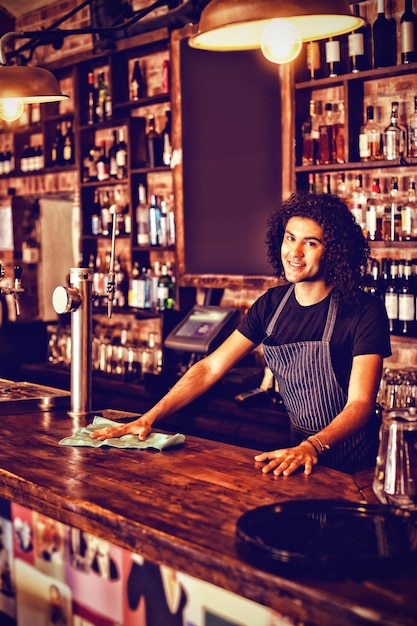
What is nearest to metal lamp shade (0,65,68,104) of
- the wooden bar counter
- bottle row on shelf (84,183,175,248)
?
the wooden bar counter

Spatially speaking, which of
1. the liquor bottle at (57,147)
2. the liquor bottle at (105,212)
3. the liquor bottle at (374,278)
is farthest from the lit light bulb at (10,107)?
the liquor bottle at (57,147)

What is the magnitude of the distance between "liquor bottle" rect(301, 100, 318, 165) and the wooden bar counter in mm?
2384

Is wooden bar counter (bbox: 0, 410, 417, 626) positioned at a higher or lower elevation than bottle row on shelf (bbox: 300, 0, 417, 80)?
lower

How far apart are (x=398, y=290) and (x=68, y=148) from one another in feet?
10.8

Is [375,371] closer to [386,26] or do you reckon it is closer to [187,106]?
[386,26]

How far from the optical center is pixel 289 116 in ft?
15.0

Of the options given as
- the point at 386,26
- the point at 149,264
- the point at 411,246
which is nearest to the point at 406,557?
the point at 411,246

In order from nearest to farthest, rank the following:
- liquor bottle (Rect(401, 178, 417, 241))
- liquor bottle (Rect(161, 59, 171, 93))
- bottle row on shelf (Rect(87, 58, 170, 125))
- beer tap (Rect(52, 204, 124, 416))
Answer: beer tap (Rect(52, 204, 124, 416)) → liquor bottle (Rect(401, 178, 417, 241)) → liquor bottle (Rect(161, 59, 171, 93)) → bottle row on shelf (Rect(87, 58, 170, 125))

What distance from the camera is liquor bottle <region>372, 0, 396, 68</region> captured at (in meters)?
4.18

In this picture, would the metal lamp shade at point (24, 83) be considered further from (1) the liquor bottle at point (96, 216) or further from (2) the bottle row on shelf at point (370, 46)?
(1) the liquor bottle at point (96, 216)

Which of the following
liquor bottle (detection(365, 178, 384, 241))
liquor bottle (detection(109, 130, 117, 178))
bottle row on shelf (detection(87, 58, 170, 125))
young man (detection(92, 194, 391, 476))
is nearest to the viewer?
young man (detection(92, 194, 391, 476))

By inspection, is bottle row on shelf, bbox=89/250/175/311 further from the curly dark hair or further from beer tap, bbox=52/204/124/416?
the curly dark hair

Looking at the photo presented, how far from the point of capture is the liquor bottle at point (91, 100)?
20.1 feet

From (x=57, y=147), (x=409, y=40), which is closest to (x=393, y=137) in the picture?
(x=409, y=40)
